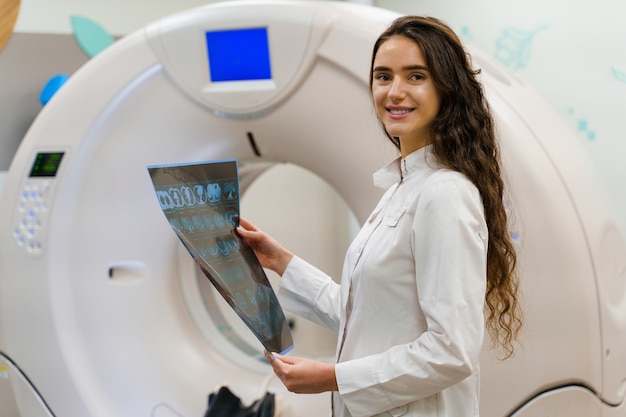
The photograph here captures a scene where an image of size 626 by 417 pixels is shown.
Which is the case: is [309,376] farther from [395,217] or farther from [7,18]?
[7,18]

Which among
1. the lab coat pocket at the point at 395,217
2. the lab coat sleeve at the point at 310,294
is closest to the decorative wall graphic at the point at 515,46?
the lab coat sleeve at the point at 310,294

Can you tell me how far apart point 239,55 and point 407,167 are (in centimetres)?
92

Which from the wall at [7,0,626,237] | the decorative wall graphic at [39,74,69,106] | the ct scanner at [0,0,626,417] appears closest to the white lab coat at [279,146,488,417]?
the ct scanner at [0,0,626,417]

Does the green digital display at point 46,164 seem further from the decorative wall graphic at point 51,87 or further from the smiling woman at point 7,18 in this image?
the smiling woman at point 7,18

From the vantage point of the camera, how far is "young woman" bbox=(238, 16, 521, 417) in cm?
83

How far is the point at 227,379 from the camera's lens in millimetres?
2023

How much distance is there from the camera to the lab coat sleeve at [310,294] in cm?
115

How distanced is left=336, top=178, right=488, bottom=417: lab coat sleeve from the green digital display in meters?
1.30

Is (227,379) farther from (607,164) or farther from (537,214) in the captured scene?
(607,164)

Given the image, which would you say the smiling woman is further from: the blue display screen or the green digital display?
the blue display screen

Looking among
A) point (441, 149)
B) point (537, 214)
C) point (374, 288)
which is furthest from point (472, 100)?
point (537, 214)

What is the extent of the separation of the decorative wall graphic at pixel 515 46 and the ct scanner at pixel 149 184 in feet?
2.57

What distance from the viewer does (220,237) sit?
1.04m

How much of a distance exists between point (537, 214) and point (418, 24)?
66 cm
